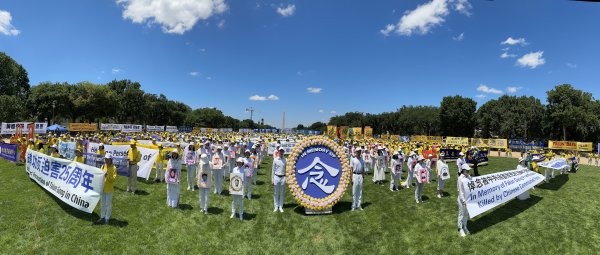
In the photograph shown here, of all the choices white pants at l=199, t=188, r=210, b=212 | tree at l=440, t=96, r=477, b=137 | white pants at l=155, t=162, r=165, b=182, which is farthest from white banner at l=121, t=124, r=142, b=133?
tree at l=440, t=96, r=477, b=137

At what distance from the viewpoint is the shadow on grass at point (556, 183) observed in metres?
15.7

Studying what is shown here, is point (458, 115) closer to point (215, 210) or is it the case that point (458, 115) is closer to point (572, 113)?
point (572, 113)

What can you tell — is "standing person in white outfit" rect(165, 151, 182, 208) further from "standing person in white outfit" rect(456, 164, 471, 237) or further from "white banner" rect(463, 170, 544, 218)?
"white banner" rect(463, 170, 544, 218)

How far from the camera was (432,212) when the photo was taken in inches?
476

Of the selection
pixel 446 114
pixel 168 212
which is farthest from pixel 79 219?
pixel 446 114

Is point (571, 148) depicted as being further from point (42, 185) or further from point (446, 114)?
point (42, 185)

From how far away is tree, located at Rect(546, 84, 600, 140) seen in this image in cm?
5881

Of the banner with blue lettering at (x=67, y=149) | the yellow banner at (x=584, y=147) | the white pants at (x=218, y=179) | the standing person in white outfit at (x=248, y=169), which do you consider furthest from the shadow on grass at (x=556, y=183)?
the yellow banner at (x=584, y=147)

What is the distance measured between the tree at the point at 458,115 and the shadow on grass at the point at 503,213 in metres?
75.5

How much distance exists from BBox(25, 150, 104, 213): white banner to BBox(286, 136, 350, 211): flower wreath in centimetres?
583

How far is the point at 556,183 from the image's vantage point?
16781mm

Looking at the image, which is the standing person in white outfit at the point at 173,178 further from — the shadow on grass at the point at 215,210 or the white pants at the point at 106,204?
the white pants at the point at 106,204

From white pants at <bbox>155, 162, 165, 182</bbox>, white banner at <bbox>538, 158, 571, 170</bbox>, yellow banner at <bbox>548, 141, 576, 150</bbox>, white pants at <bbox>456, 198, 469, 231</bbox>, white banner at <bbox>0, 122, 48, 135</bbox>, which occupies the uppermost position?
white banner at <bbox>0, 122, 48, 135</bbox>

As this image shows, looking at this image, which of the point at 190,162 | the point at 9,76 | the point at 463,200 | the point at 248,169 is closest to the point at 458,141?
the point at 463,200
